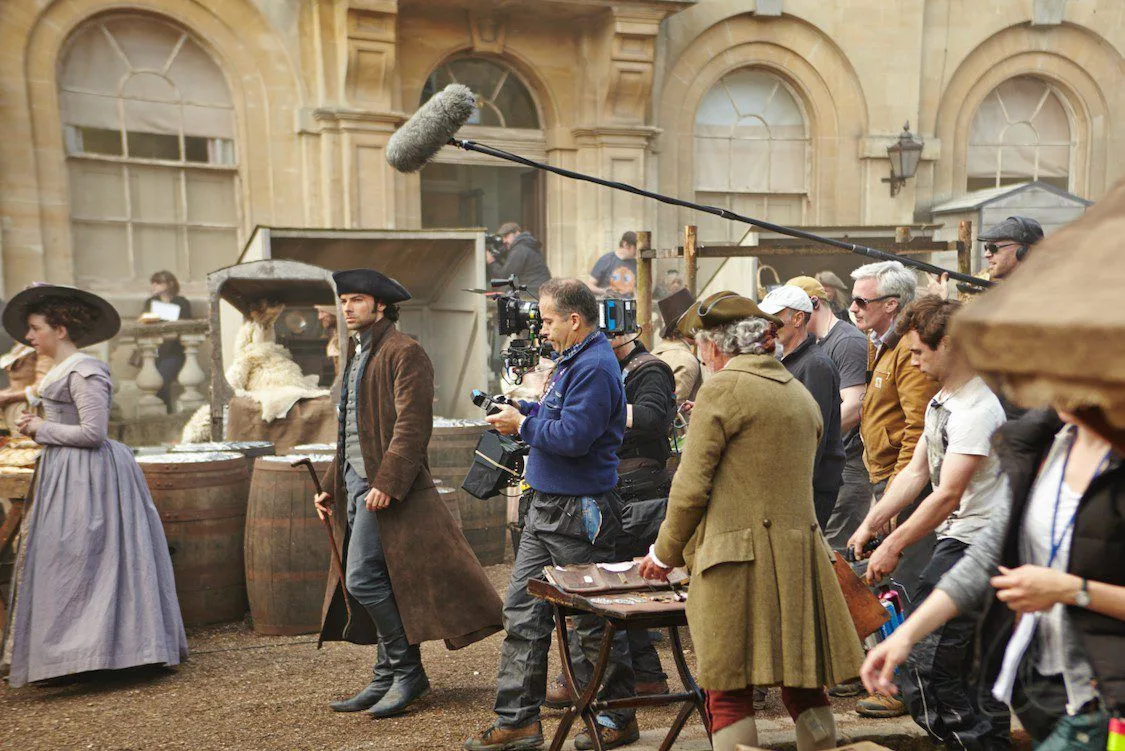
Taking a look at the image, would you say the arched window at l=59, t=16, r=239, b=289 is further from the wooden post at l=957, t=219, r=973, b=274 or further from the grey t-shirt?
the grey t-shirt

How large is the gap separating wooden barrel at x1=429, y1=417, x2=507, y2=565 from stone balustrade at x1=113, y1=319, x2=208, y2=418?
4041 mm

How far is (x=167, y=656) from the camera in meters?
4.86

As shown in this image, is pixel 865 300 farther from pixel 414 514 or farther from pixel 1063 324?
pixel 1063 324

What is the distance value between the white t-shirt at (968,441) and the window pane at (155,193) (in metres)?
9.46

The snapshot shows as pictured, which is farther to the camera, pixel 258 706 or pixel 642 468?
Result: pixel 642 468

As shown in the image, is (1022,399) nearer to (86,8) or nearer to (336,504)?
(336,504)

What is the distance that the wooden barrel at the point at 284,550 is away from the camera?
5.43m

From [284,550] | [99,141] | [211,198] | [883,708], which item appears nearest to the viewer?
[883,708]

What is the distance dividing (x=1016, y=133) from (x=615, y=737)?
41.2ft

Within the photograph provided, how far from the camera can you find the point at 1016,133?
46.3 feet

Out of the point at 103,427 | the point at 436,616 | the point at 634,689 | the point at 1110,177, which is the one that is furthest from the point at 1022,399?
the point at 1110,177

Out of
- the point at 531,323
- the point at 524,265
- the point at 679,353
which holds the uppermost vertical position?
the point at 524,265

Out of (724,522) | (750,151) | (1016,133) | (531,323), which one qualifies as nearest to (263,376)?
(531,323)

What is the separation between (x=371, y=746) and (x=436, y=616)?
1.91 feet
